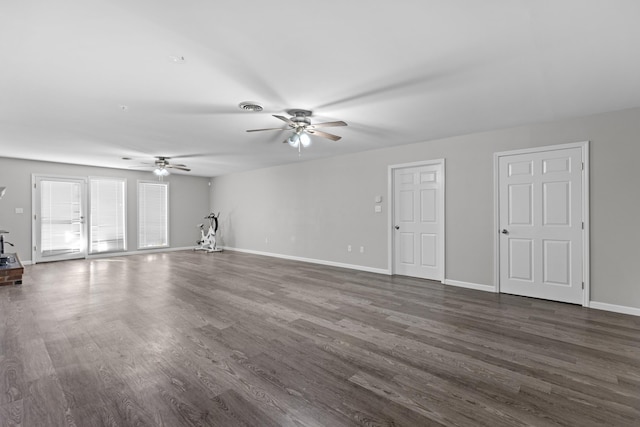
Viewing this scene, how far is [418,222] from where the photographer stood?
5.36 meters

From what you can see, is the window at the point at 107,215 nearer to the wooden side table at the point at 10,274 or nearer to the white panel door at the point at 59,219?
the white panel door at the point at 59,219

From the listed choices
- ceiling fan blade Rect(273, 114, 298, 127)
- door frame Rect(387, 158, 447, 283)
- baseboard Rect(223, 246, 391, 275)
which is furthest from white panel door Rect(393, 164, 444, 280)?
ceiling fan blade Rect(273, 114, 298, 127)

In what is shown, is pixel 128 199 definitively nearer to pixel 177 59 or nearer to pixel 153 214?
pixel 153 214

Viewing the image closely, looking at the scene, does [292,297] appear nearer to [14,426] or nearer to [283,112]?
[283,112]

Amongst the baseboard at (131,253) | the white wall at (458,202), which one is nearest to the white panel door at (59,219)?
the baseboard at (131,253)

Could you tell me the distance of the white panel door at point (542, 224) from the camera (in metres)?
3.87

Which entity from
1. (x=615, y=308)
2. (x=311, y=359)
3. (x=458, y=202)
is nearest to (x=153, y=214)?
(x=311, y=359)

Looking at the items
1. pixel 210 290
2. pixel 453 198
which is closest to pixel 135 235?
pixel 210 290

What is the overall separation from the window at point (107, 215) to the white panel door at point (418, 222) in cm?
752

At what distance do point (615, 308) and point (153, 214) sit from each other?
1022cm

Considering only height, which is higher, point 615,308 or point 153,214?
point 153,214

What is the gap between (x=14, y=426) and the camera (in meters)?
Result: 1.68

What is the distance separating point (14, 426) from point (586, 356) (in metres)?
4.13

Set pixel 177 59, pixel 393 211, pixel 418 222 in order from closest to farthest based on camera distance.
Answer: pixel 177 59, pixel 418 222, pixel 393 211
